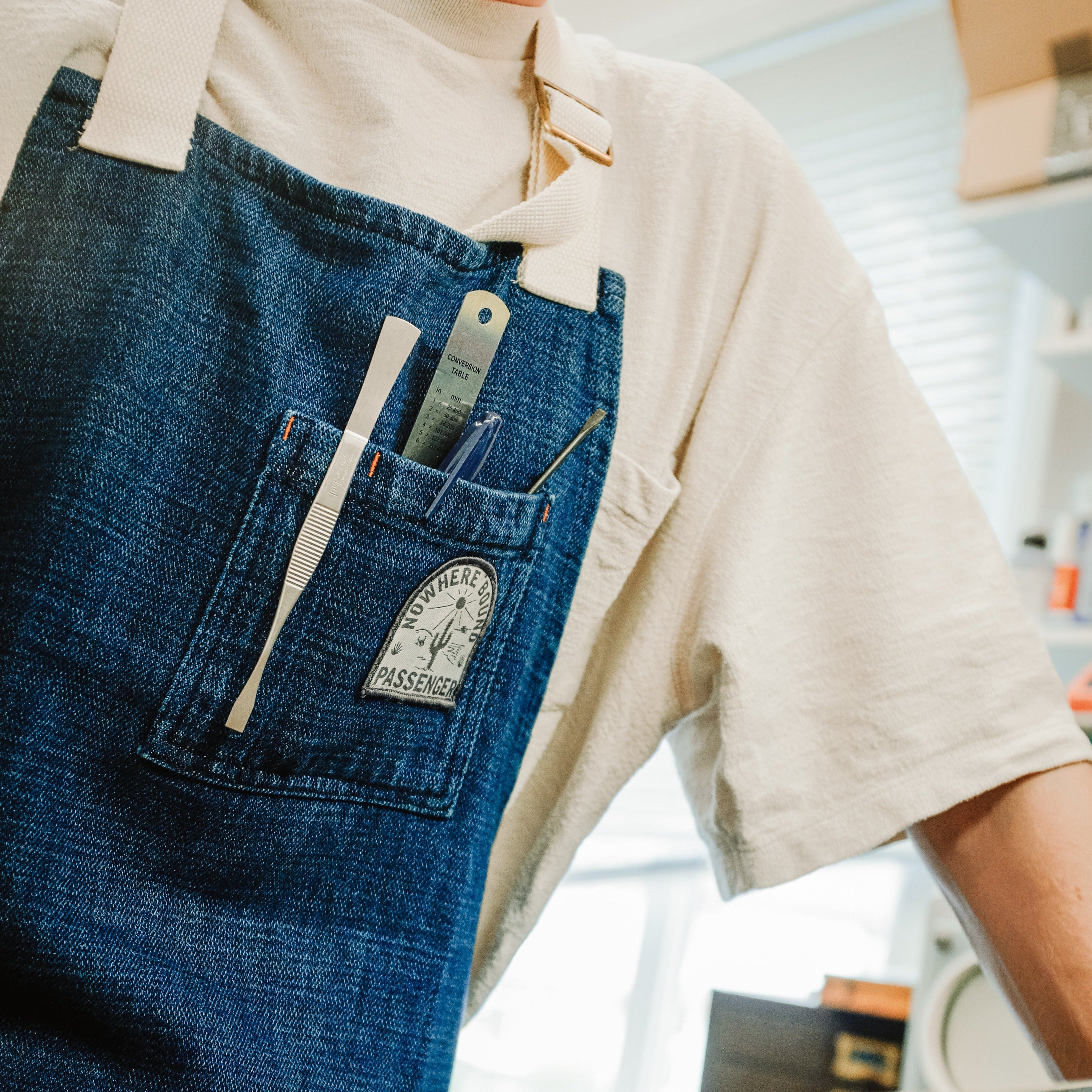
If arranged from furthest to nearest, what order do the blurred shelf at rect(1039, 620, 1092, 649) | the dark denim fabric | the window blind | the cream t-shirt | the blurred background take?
the window blind
the blurred shelf at rect(1039, 620, 1092, 649)
the blurred background
the cream t-shirt
the dark denim fabric

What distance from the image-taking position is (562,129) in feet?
1.88

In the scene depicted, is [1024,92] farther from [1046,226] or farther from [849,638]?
[849,638]

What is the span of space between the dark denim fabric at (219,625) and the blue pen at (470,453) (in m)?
0.01

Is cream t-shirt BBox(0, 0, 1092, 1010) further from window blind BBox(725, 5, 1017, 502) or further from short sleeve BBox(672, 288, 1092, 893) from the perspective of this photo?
window blind BBox(725, 5, 1017, 502)

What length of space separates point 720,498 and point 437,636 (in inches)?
8.4

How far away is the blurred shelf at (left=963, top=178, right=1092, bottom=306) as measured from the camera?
126cm

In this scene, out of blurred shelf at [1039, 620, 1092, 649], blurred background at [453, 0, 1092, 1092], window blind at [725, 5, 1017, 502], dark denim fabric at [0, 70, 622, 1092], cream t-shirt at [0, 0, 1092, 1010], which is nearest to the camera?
dark denim fabric at [0, 70, 622, 1092]

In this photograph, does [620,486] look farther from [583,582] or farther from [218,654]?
[218,654]

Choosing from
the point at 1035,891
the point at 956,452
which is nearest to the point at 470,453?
the point at 1035,891

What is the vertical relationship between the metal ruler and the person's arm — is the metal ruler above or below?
above

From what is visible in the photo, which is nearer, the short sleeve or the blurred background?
the short sleeve

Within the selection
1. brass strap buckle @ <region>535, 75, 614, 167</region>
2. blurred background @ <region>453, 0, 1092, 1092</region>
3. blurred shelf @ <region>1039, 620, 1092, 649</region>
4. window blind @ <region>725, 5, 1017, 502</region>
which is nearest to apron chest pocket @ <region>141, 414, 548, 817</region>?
brass strap buckle @ <region>535, 75, 614, 167</region>

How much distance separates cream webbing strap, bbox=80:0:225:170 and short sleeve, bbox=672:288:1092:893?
1.19 ft

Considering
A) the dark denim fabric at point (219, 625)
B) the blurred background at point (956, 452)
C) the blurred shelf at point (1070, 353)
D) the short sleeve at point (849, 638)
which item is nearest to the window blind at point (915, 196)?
the blurred background at point (956, 452)
